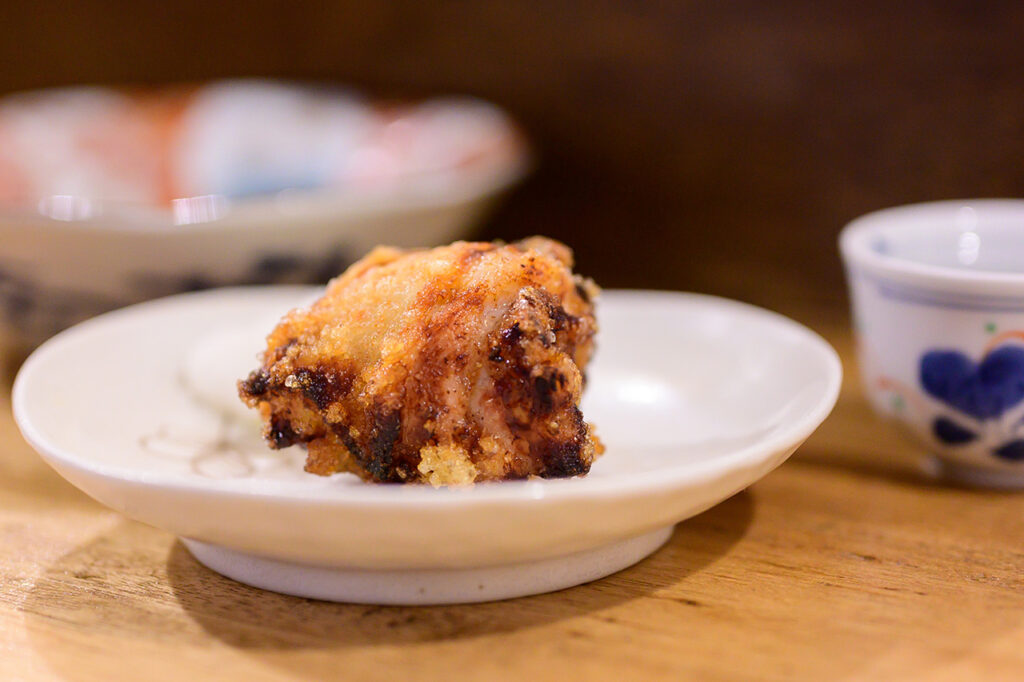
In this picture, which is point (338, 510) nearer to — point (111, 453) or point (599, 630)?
point (599, 630)

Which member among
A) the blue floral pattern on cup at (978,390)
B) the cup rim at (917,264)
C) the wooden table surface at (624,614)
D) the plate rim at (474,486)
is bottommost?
the wooden table surface at (624,614)

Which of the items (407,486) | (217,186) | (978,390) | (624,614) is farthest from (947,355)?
(217,186)

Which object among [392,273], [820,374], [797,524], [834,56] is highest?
[834,56]

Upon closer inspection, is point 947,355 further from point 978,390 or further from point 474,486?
point 474,486

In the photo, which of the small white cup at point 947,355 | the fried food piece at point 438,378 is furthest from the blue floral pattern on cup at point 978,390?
the fried food piece at point 438,378

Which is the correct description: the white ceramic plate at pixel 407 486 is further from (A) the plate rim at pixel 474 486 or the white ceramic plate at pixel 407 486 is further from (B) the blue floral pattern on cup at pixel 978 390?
(B) the blue floral pattern on cup at pixel 978 390

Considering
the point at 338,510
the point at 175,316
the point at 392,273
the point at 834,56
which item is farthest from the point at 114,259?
the point at 834,56
